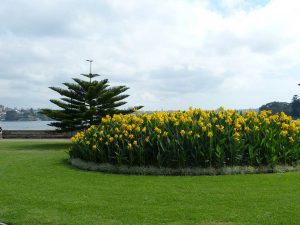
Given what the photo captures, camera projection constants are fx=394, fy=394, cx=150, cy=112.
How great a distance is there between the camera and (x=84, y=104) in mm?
20625

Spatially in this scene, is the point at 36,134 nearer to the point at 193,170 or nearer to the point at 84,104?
the point at 84,104

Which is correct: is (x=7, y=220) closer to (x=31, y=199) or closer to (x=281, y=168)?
(x=31, y=199)

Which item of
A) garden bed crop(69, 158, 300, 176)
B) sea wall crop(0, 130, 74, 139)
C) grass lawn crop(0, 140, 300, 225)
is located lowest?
grass lawn crop(0, 140, 300, 225)

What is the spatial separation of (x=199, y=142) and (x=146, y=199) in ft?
10.8

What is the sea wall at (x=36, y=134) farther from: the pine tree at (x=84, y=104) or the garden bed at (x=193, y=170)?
the garden bed at (x=193, y=170)

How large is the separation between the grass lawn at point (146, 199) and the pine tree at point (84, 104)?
10.9 m

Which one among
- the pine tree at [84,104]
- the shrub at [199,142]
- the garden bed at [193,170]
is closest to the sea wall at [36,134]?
the pine tree at [84,104]

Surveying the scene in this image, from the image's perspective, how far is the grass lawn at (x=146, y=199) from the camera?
5188mm

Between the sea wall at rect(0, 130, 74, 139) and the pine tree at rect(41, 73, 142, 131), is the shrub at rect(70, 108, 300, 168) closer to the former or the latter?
the pine tree at rect(41, 73, 142, 131)

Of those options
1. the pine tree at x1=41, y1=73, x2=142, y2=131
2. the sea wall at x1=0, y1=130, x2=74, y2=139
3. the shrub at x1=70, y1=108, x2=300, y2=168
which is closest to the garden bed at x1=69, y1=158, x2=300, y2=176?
the shrub at x1=70, y1=108, x2=300, y2=168

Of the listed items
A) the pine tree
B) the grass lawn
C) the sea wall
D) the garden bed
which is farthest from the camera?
the sea wall

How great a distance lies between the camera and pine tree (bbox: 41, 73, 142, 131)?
19867 mm

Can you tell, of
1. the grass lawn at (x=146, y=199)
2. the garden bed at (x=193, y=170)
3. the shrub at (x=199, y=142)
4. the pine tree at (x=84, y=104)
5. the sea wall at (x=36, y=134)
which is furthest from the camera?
the sea wall at (x=36, y=134)

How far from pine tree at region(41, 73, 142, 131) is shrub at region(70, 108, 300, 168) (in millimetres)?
9412
